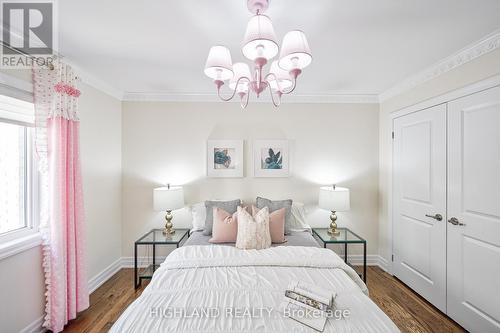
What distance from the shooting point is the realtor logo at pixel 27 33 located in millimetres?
1524

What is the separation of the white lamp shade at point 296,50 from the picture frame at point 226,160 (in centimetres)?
197

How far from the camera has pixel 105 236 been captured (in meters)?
2.90

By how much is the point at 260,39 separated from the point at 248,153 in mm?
2158

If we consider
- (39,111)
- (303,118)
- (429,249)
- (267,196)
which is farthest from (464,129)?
(39,111)

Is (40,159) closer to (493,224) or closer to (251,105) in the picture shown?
(251,105)

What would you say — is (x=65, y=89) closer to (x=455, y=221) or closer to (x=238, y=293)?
(x=238, y=293)

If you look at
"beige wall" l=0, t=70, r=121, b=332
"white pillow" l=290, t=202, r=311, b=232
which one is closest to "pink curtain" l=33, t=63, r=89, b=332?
"beige wall" l=0, t=70, r=121, b=332

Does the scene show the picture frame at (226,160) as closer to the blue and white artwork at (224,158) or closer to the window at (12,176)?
the blue and white artwork at (224,158)

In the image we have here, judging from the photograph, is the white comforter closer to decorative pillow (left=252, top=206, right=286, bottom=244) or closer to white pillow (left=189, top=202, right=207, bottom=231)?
decorative pillow (left=252, top=206, right=286, bottom=244)

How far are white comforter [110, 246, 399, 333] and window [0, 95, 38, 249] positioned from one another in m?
1.28

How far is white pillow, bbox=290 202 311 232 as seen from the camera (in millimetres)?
2898

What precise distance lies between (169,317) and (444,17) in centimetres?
265

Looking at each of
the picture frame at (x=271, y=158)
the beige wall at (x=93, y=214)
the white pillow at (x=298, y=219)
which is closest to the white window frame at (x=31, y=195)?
the beige wall at (x=93, y=214)

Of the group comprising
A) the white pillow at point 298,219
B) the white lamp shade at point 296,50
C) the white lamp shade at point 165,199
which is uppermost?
the white lamp shade at point 296,50
